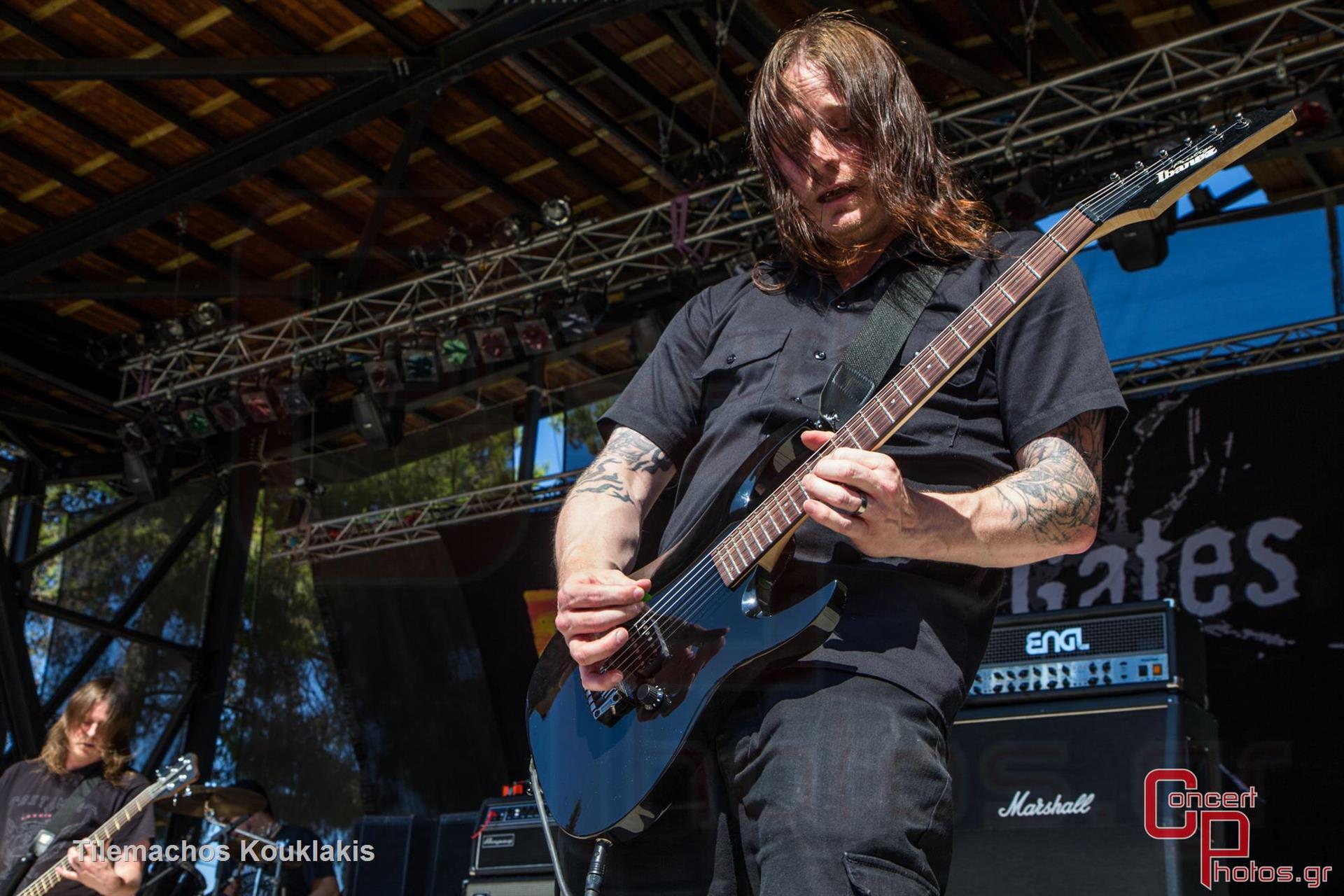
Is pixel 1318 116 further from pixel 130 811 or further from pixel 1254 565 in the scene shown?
pixel 130 811

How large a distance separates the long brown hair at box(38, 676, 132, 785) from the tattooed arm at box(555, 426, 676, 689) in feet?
14.2

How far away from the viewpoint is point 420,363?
851 centimetres

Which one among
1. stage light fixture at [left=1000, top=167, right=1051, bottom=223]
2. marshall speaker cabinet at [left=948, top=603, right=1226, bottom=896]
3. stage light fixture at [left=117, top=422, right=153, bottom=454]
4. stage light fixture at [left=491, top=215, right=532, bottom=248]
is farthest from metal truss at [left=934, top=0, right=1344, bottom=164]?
stage light fixture at [left=117, top=422, right=153, bottom=454]

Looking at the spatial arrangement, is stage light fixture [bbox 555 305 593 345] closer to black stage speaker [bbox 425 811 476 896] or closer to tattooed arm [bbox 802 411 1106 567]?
black stage speaker [bbox 425 811 476 896]

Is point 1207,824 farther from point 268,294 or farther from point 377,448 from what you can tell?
point 268,294

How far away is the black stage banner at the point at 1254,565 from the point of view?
5.87 metres

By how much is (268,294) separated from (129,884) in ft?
16.7

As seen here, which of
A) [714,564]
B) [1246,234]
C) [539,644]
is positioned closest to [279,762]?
[539,644]

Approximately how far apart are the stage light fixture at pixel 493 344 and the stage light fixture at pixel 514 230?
54 centimetres

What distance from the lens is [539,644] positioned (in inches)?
336

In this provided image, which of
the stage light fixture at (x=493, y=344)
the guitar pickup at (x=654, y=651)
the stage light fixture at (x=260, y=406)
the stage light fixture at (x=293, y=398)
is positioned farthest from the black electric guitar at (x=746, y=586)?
the stage light fixture at (x=260, y=406)

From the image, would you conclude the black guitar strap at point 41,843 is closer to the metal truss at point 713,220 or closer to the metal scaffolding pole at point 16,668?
the metal truss at point 713,220

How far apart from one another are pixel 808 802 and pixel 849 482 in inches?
14.0

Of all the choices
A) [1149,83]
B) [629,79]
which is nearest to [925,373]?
[1149,83]
